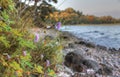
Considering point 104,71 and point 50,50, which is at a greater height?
point 50,50

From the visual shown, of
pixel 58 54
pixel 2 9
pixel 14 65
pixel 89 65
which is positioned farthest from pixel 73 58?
pixel 14 65

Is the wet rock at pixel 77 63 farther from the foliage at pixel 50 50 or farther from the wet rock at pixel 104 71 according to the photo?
the foliage at pixel 50 50

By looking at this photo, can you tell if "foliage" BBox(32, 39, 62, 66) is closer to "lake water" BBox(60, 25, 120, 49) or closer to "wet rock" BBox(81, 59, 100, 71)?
"wet rock" BBox(81, 59, 100, 71)

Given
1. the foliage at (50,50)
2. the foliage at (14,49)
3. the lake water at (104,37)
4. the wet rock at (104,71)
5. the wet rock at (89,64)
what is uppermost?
the foliage at (14,49)

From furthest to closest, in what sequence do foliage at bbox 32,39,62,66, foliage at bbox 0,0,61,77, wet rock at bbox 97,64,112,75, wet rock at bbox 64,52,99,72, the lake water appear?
the lake water < wet rock at bbox 97,64,112,75 < wet rock at bbox 64,52,99,72 < foliage at bbox 32,39,62,66 < foliage at bbox 0,0,61,77

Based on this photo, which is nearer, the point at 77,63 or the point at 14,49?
the point at 14,49

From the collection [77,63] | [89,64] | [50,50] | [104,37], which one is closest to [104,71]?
[89,64]

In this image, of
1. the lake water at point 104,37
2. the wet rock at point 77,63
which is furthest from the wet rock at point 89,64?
the lake water at point 104,37

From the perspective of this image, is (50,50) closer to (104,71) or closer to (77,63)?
(77,63)

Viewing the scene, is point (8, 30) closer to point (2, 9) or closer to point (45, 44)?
point (2, 9)

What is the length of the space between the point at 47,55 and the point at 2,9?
4.06 feet

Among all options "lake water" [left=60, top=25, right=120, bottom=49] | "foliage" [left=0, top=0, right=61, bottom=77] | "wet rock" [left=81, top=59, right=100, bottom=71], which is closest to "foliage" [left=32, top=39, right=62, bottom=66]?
"foliage" [left=0, top=0, right=61, bottom=77]

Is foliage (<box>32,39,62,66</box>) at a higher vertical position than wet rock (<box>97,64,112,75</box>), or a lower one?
higher

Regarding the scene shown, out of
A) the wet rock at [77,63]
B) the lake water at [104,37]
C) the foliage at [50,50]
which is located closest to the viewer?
the foliage at [50,50]
